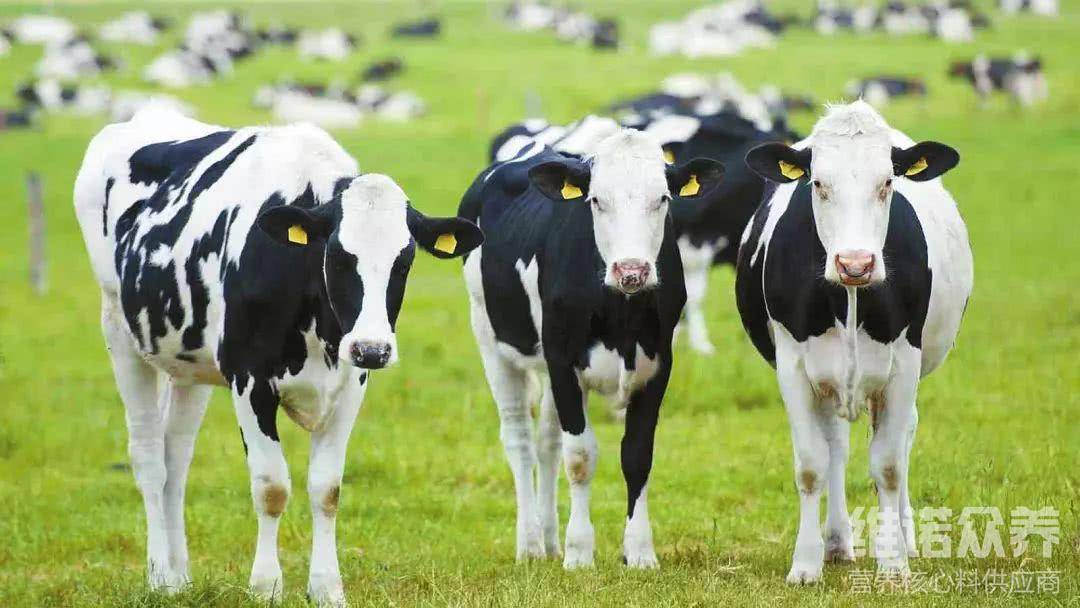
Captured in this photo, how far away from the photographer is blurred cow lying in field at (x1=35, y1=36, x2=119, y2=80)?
53.5 meters

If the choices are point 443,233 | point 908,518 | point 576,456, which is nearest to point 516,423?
point 576,456

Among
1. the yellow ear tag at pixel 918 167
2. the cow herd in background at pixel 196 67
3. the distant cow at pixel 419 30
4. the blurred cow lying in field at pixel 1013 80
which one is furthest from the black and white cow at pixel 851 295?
the distant cow at pixel 419 30

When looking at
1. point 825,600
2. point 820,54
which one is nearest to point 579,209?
point 825,600

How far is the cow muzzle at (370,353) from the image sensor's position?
6.64 metres

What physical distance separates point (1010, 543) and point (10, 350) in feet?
41.3

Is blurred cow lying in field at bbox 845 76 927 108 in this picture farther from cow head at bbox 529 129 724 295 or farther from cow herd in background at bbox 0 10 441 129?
cow head at bbox 529 129 724 295

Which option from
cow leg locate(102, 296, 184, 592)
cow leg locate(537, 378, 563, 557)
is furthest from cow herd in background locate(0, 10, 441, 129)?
cow leg locate(537, 378, 563, 557)

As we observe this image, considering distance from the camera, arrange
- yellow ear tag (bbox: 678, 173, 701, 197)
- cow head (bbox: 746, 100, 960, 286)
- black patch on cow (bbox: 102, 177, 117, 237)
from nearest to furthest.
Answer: cow head (bbox: 746, 100, 960, 286) → yellow ear tag (bbox: 678, 173, 701, 197) → black patch on cow (bbox: 102, 177, 117, 237)

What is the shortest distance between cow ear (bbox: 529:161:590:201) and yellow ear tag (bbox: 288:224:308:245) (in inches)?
51.2

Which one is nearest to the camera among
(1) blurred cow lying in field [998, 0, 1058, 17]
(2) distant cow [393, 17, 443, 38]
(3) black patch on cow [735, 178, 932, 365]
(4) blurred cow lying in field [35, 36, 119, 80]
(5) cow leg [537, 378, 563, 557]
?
(3) black patch on cow [735, 178, 932, 365]

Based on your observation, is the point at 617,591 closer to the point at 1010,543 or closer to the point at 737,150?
the point at 1010,543

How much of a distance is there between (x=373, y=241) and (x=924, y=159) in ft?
8.40

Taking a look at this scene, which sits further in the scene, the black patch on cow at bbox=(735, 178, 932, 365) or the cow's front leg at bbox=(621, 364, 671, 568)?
the cow's front leg at bbox=(621, 364, 671, 568)

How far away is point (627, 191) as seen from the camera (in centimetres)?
764
